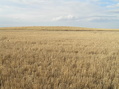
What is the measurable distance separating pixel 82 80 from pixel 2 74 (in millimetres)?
2472

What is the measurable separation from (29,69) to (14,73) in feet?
1.62

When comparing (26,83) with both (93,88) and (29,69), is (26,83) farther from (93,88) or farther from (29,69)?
(93,88)

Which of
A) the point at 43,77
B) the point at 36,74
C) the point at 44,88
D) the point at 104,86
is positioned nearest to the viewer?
the point at 44,88

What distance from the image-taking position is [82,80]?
3.07m

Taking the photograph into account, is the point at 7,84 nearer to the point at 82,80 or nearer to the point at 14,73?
the point at 14,73

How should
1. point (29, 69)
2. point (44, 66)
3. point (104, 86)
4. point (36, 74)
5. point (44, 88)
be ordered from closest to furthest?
point (44, 88) < point (104, 86) < point (36, 74) < point (29, 69) < point (44, 66)

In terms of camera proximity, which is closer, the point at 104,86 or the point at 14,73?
the point at 104,86

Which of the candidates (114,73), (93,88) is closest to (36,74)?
(93,88)

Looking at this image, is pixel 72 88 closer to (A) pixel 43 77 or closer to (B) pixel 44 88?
(B) pixel 44 88

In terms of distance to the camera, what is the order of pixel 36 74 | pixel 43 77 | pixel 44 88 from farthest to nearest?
pixel 36 74
pixel 43 77
pixel 44 88

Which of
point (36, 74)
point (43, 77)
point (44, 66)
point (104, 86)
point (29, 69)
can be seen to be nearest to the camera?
point (104, 86)

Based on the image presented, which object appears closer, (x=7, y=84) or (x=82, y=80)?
(x=7, y=84)

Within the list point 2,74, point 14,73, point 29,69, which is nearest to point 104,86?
point 29,69

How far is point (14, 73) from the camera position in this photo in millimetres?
3502
